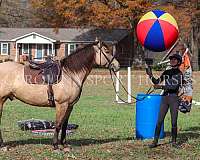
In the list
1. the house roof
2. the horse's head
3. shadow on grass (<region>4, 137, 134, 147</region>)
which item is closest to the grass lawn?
shadow on grass (<region>4, 137, 134, 147</region>)

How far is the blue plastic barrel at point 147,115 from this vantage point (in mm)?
10922

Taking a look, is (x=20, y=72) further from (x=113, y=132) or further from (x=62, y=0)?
(x=62, y=0)

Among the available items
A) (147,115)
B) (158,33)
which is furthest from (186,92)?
(158,33)

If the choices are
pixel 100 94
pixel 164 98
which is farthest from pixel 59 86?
pixel 100 94

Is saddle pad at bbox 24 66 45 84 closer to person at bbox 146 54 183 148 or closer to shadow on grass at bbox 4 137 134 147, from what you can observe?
shadow on grass at bbox 4 137 134 147

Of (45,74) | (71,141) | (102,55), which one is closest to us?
(45,74)

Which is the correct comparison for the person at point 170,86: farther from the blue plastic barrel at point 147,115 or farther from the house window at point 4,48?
the house window at point 4,48

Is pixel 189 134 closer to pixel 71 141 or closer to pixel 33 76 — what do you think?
pixel 71 141

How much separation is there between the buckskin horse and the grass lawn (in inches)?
23.1

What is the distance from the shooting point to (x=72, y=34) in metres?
60.7

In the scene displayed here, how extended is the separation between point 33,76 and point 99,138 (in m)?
2.77

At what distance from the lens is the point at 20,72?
31.0 ft

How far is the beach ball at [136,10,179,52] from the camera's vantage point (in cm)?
1023

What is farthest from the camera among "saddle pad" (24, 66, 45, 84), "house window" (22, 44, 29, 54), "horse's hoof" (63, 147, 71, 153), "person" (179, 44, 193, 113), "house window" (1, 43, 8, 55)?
"house window" (1, 43, 8, 55)
